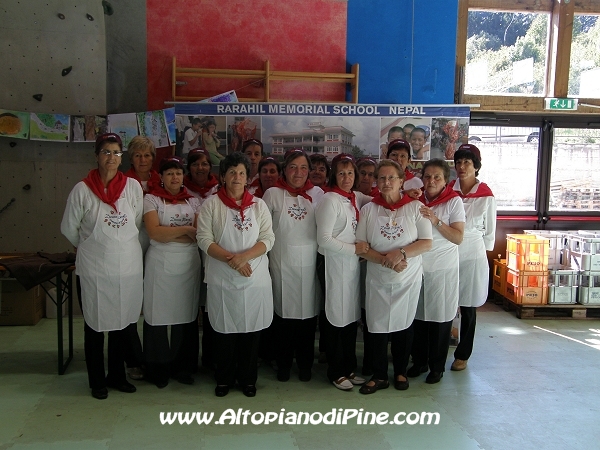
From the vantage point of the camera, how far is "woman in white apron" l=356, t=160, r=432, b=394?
3320mm

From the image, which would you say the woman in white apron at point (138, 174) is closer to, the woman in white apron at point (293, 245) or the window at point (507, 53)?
the woman in white apron at point (293, 245)

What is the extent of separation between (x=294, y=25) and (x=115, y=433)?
14.2 ft

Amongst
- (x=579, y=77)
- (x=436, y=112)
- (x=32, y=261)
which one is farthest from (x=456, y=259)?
(x=579, y=77)

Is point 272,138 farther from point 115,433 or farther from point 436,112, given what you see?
point 115,433

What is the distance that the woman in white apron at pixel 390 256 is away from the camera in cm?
332

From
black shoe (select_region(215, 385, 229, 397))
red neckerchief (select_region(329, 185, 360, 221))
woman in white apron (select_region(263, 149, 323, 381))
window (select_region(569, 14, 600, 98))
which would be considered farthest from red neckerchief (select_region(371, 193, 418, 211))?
window (select_region(569, 14, 600, 98))

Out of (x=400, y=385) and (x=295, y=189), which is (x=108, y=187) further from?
(x=400, y=385)

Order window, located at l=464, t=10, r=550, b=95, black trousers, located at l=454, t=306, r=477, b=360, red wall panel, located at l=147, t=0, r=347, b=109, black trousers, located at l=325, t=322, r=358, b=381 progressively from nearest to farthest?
1. black trousers, located at l=325, t=322, r=358, b=381
2. black trousers, located at l=454, t=306, r=477, b=360
3. red wall panel, located at l=147, t=0, r=347, b=109
4. window, located at l=464, t=10, r=550, b=95

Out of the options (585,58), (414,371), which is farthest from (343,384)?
(585,58)

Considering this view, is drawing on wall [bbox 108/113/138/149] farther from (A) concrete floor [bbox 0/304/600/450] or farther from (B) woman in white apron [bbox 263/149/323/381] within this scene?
(B) woman in white apron [bbox 263/149/323/381]

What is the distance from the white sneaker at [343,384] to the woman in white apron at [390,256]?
100 millimetres

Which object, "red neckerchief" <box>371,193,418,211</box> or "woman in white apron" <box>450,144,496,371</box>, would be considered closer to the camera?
"red neckerchief" <box>371,193,418,211</box>

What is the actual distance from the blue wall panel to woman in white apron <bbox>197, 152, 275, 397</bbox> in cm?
277

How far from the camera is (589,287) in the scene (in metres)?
5.58
